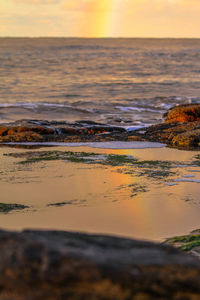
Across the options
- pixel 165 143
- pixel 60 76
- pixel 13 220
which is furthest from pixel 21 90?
pixel 13 220

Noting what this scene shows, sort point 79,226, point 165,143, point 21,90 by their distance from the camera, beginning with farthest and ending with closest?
point 21,90 < point 165,143 < point 79,226

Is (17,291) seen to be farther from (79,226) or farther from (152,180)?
(152,180)

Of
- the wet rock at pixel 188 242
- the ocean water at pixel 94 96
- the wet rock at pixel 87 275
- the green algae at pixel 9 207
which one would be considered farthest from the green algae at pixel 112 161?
the ocean water at pixel 94 96

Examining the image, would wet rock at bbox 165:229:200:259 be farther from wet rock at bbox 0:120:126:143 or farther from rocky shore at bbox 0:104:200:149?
wet rock at bbox 0:120:126:143

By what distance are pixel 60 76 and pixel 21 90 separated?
35.9 feet

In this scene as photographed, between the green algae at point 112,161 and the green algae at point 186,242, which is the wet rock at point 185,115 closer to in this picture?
the green algae at point 112,161

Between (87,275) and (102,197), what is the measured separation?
426 cm

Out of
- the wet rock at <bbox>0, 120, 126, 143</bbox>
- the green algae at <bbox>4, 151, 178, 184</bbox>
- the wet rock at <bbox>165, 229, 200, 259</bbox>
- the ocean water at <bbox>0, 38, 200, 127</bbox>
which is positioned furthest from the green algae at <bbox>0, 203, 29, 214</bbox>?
the ocean water at <bbox>0, 38, 200, 127</bbox>

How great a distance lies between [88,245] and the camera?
1.90 meters

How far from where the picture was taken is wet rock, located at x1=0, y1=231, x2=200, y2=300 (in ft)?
5.51

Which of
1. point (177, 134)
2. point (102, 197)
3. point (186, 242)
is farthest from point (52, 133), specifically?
point (186, 242)

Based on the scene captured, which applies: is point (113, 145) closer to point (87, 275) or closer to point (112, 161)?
point (112, 161)

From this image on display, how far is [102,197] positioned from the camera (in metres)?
5.94

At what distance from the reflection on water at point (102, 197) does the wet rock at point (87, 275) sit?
9.17ft
